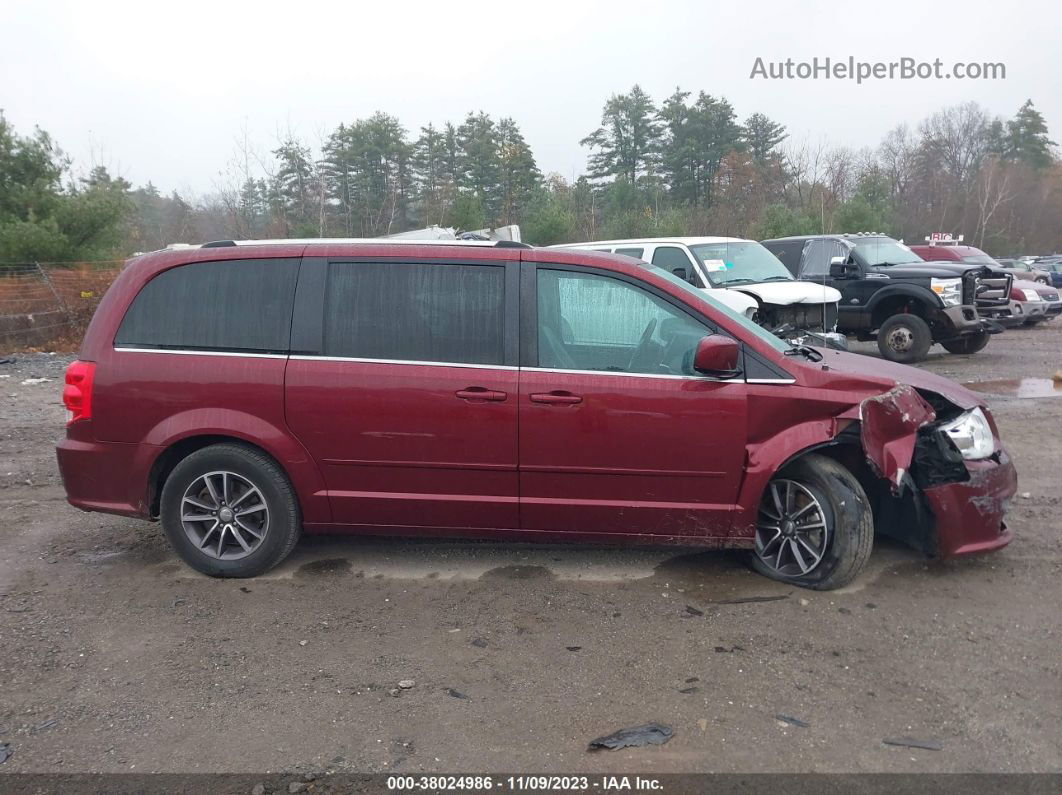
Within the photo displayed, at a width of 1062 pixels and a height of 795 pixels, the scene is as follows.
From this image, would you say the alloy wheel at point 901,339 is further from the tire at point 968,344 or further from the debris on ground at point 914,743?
the debris on ground at point 914,743

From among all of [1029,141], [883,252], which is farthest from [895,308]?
[1029,141]

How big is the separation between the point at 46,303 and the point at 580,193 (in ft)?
72.5

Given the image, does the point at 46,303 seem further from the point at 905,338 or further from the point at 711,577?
the point at 711,577

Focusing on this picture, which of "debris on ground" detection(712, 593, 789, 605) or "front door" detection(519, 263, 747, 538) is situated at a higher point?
"front door" detection(519, 263, 747, 538)

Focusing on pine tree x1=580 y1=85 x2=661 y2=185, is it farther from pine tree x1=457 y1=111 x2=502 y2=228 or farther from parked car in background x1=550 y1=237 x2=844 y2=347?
parked car in background x1=550 y1=237 x2=844 y2=347

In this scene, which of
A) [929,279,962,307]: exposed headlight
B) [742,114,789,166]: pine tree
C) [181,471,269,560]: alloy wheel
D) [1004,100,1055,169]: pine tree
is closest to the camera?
[181,471,269,560]: alloy wheel

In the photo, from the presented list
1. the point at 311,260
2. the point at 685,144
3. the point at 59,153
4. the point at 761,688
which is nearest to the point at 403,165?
the point at 59,153

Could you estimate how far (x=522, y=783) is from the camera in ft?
9.07

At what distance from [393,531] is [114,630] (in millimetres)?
1424

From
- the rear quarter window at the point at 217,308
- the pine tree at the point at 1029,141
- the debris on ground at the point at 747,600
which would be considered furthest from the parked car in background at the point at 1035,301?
the pine tree at the point at 1029,141

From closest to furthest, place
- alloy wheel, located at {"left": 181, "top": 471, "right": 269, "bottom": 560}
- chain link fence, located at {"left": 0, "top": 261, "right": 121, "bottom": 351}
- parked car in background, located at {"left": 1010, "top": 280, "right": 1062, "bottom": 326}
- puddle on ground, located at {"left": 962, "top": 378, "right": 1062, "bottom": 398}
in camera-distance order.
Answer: alloy wheel, located at {"left": 181, "top": 471, "right": 269, "bottom": 560}, puddle on ground, located at {"left": 962, "top": 378, "right": 1062, "bottom": 398}, chain link fence, located at {"left": 0, "top": 261, "right": 121, "bottom": 351}, parked car in background, located at {"left": 1010, "top": 280, "right": 1062, "bottom": 326}

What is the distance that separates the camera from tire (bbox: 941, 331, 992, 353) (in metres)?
13.3

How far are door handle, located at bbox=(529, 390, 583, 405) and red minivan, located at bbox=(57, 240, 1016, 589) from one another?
0.01m

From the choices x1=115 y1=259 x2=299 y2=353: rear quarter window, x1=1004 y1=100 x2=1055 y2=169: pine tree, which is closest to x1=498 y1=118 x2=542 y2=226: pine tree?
x1=115 y1=259 x2=299 y2=353: rear quarter window
